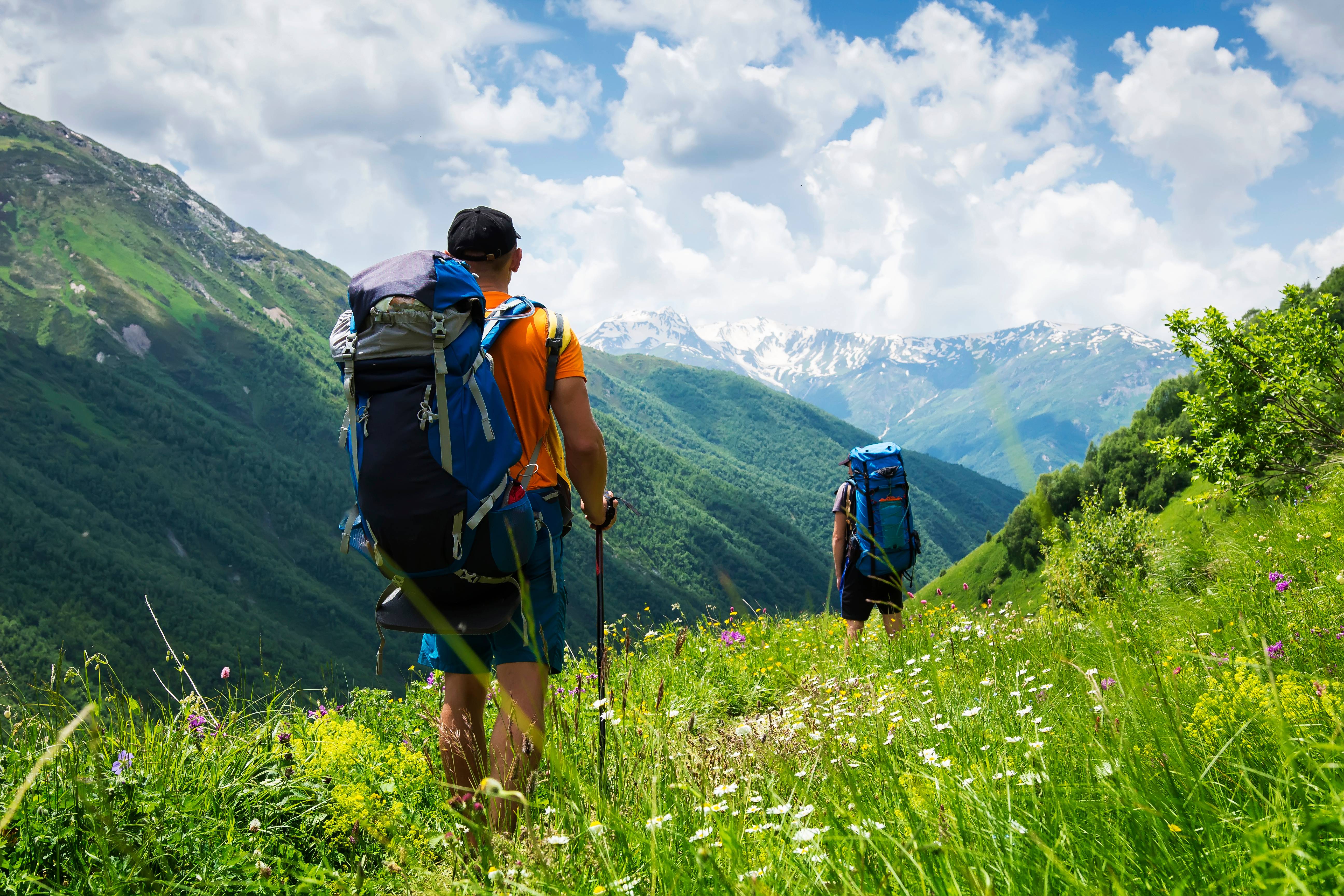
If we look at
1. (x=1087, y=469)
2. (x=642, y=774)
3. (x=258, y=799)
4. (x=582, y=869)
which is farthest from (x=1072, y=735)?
(x=1087, y=469)

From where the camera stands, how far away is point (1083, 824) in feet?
5.25

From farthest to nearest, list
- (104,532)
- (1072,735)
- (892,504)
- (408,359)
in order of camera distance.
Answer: (104,532) < (892,504) < (408,359) < (1072,735)

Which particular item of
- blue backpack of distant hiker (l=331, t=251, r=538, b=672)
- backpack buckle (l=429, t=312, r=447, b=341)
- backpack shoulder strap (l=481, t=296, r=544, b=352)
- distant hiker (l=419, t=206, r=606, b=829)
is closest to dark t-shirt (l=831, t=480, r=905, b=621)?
distant hiker (l=419, t=206, r=606, b=829)

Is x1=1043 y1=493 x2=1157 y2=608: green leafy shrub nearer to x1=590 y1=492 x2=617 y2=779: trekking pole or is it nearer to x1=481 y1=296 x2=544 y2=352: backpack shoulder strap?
x1=590 y1=492 x2=617 y2=779: trekking pole

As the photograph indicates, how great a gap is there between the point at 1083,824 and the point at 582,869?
116cm

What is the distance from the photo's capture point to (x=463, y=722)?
2.86m

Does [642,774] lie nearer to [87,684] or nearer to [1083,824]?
[1083,824]

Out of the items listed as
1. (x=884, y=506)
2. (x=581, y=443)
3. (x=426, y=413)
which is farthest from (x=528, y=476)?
(x=884, y=506)

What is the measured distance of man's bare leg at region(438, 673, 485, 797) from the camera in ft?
8.82

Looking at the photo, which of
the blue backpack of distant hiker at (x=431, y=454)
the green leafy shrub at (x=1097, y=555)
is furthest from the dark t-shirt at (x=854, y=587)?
the blue backpack of distant hiker at (x=431, y=454)

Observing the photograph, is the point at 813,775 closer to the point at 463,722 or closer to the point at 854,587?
the point at 463,722

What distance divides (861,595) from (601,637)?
419 cm

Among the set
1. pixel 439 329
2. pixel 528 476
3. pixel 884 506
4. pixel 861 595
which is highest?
pixel 439 329

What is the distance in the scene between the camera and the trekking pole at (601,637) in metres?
2.16
